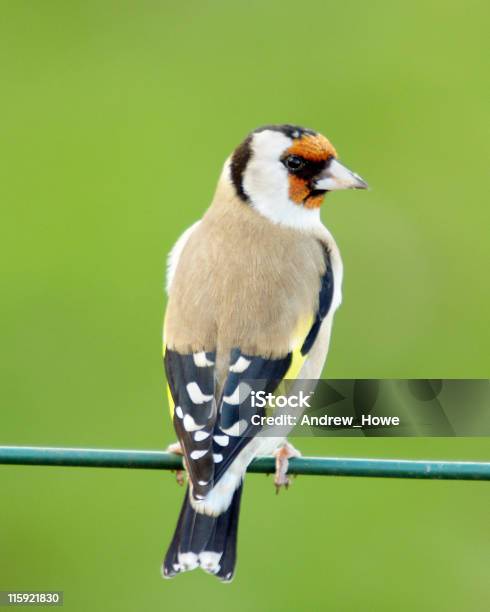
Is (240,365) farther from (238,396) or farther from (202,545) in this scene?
(202,545)

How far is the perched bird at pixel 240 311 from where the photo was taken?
17.7 ft

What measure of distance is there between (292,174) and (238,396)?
1.20 meters

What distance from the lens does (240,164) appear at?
21.1 ft

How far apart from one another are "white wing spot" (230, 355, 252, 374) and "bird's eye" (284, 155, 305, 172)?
1.06m

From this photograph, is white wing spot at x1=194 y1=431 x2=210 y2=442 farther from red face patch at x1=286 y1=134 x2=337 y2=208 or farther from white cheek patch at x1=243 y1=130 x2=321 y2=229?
red face patch at x1=286 y1=134 x2=337 y2=208

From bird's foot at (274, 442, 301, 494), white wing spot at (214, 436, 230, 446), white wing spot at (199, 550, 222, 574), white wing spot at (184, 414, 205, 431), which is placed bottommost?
white wing spot at (199, 550, 222, 574)

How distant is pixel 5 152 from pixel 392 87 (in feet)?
7.55

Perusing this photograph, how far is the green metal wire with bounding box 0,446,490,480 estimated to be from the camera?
4.81 meters

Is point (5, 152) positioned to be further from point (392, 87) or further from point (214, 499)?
point (214, 499)

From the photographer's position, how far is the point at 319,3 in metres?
11.5

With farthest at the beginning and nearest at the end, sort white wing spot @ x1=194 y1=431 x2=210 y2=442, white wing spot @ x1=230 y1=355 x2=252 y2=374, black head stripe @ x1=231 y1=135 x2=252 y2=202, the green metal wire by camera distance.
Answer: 1. black head stripe @ x1=231 y1=135 x2=252 y2=202
2. white wing spot @ x1=230 y1=355 x2=252 y2=374
3. white wing spot @ x1=194 y1=431 x2=210 y2=442
4. the green metal wire

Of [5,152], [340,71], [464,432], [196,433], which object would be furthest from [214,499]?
[340,71]

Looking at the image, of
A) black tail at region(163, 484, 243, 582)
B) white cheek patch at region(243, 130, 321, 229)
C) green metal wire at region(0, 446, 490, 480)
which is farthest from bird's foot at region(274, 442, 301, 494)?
white cheek patch at region(243, 130, 321, 229)

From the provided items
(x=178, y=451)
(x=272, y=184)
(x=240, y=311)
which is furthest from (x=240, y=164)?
(x=178, y=451)
